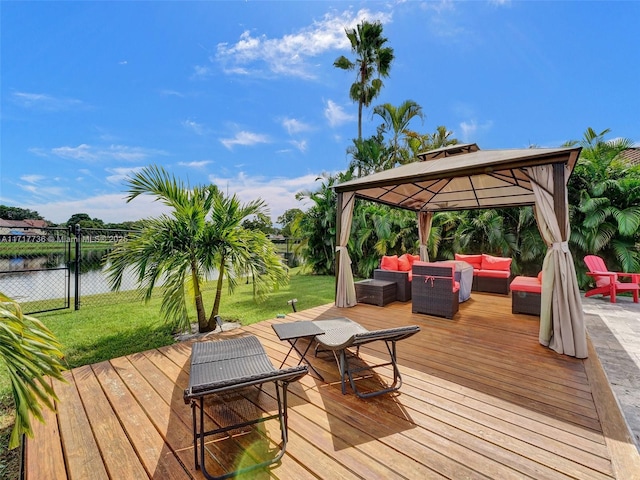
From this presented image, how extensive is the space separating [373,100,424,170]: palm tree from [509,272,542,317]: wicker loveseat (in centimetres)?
1240

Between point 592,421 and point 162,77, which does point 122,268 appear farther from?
point 162,77

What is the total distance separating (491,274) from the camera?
7691 mm

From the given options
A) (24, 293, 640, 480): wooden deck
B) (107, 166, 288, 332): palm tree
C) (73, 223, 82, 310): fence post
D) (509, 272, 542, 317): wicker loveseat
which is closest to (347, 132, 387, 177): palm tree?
(509, 272, 542, 317): wicker loveseat

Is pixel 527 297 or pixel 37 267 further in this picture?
pixel 37 267

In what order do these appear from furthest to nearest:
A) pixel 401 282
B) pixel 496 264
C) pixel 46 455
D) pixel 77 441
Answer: pixel 496 264 < pixel 401 282 < pixel 77 441 < pixel 46 455

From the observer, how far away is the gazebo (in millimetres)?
3834

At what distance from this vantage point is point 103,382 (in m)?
3.07

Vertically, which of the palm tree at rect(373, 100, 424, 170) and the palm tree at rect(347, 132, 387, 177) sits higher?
the palm tree at rect(373, 100, 424, 170)

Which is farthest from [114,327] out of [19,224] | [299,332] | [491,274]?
[19,224]

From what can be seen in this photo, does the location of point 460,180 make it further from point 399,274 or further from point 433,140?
point 433,140

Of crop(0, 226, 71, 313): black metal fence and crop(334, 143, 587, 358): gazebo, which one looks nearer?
crop(334, 143, 587, 358): gazebo

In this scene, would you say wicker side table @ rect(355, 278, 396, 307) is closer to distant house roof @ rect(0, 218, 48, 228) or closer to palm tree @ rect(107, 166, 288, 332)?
palm tree @ rect(107, 166, 288, 332)

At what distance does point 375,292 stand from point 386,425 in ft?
13.6

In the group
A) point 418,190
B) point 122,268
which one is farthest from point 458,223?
point 122,268
